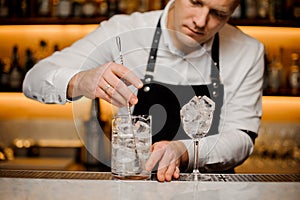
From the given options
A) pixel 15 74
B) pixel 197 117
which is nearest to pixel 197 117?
pixel 197 117

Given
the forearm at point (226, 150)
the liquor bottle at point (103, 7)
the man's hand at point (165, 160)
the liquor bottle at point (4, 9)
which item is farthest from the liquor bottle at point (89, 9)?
the man's hand at point (165, 160)

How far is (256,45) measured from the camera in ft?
5.61

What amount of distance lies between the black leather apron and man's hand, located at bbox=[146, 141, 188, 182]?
0.55 meters

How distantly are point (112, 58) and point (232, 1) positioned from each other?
501 mm

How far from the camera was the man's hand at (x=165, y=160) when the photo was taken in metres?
0.94

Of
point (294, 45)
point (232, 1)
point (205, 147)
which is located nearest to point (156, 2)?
point (294, 45)

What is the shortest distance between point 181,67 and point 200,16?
33 centimetres

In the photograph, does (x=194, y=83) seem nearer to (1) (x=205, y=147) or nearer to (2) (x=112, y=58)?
(2) (x=112, y=58)

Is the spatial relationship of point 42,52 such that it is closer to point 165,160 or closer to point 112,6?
point 112,6

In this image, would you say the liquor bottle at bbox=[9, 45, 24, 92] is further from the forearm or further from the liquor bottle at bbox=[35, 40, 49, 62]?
the forearm

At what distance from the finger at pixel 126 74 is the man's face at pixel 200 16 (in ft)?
1.40

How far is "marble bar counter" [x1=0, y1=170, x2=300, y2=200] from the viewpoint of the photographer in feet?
2.88

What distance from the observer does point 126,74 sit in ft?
3.33

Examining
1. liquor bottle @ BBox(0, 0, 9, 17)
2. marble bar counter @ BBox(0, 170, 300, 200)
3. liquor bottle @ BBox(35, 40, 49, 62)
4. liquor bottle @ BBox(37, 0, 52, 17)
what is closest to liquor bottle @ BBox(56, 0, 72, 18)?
liquor bottle @ BBox(37, 0, 52, 17)
